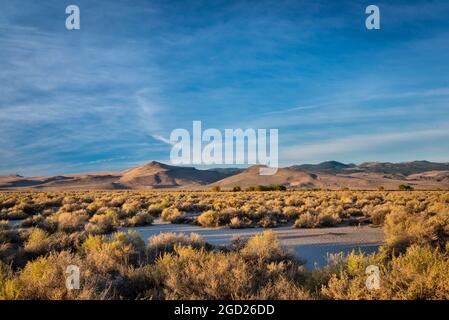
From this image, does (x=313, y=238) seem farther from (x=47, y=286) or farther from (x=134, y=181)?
(x=134, y=181)

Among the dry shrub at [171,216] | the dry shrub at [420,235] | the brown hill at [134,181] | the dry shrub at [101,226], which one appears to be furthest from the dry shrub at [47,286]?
the brown hill at [134,181]

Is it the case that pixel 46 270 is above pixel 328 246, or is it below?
above

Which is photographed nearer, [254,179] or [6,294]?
[6,294]

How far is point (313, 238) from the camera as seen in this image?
44.2 ft

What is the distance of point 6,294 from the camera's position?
5.58m

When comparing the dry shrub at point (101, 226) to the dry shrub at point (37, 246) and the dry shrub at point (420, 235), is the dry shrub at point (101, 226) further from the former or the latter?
the dry shrub at point (420, 235)

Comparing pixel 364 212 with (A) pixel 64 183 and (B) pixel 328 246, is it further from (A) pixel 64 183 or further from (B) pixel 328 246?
(A) pixel 64 183

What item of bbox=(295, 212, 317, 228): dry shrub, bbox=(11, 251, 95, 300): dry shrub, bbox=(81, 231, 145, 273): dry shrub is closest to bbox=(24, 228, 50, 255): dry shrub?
bbox=(81, 231, 145, 273): dry shrub

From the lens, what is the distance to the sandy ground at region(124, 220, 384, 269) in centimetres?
1109

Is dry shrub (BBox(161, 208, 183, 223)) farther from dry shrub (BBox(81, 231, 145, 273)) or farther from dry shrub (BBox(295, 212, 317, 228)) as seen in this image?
dry shrub (BBox(81, 231, 145, 273))

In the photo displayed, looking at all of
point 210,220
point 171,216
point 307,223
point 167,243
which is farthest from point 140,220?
point 167,243
